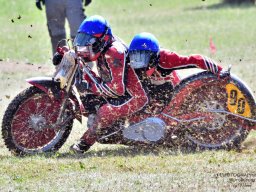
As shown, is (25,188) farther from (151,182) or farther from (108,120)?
A: (108,120)

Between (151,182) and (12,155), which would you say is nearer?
(151,182)

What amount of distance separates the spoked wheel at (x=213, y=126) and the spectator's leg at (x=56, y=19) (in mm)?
6140

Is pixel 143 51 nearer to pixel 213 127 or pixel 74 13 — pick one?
pixel 213 127

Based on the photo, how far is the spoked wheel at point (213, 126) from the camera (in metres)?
11.5

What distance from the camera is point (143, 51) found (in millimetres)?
11211

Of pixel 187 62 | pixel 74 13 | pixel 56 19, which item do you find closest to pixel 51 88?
pixel 187 62

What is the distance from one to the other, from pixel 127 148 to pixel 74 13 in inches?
223

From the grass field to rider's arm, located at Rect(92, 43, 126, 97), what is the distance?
70 cm

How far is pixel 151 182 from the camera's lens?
9.12m

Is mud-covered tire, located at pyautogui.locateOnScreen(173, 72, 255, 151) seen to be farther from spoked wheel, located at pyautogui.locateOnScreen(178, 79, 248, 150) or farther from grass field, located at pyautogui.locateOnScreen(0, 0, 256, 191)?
grass field, located at pyautogui.locateOnScreen(0, 0, 256, 191)

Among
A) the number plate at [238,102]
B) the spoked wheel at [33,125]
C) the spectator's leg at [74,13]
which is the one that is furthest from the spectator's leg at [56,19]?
the number plate at [238,102]

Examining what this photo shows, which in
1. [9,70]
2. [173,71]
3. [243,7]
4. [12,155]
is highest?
[173,71]

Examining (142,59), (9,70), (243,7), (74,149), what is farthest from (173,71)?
(243,7)

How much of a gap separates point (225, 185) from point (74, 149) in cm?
283
